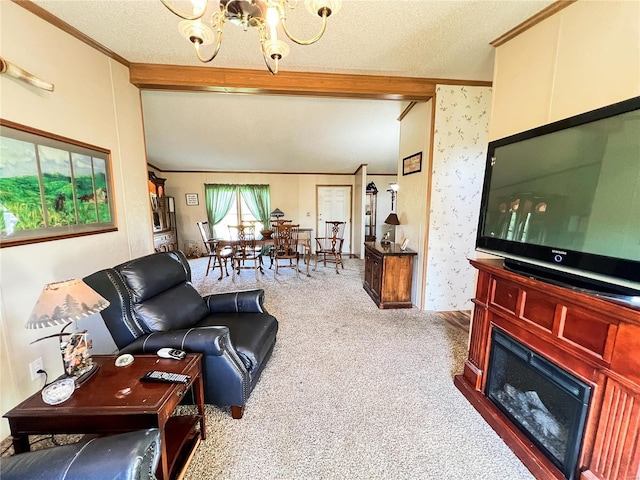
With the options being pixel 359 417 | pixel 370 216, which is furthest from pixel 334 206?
pixel 359 417

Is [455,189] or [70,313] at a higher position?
[455,189]

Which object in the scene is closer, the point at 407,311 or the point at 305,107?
the point at 407,311

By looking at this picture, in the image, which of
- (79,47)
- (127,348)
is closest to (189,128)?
(79,47)

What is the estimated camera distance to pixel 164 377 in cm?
119

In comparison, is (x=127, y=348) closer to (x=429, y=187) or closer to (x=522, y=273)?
(x=522, y=273)

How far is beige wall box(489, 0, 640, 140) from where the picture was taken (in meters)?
1.19

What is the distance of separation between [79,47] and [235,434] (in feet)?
9.76

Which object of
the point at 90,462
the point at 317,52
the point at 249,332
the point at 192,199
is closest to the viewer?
the point at 90,462

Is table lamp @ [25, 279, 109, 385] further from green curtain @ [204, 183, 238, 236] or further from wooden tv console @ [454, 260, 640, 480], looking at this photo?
green curtain @ [204, 183, 238, 236]

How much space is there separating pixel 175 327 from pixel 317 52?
247cm

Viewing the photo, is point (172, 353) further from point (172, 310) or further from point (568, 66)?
point (568, 66)

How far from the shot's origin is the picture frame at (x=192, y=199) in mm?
6590

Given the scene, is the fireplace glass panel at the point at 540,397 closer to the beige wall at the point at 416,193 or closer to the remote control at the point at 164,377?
the beige wall at the point at 416,193

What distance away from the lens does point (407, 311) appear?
320 cm
